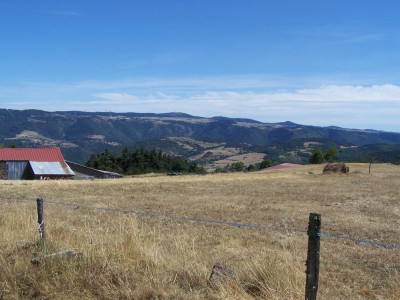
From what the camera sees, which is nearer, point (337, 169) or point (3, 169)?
point (337, 169)

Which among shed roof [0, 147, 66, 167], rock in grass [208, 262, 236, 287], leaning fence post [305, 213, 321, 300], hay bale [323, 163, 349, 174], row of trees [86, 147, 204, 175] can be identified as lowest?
row of trees [86, 147, 204, 175]

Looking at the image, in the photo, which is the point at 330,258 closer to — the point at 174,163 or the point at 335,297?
the point at 335,297

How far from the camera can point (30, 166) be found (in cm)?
7394

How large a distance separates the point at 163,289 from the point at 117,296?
606mm

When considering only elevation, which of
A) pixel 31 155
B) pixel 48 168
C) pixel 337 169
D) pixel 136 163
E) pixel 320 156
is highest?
pixel 337 169

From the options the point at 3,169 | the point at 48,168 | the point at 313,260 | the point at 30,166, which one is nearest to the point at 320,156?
the point at 48,168

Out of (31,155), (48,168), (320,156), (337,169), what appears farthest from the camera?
(320,156)

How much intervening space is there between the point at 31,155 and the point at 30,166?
3.20m

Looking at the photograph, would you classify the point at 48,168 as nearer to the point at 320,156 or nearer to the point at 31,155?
the point at 31,155

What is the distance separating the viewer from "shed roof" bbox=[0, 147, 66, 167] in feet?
247

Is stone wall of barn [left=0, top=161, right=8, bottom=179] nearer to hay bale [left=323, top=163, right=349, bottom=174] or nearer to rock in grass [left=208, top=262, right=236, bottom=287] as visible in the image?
hay bale [left=323, top=163, right=349, bottom=174]

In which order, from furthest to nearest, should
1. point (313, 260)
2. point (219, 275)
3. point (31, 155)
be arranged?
point (31, 155) < point (219, 275) < point (313, 260)

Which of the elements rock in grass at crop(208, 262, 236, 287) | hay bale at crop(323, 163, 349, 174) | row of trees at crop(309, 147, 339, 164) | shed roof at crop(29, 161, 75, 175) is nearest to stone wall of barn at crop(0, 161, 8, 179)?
shed roof at crop(29, 161, 75, 175)

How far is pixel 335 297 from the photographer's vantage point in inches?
246
